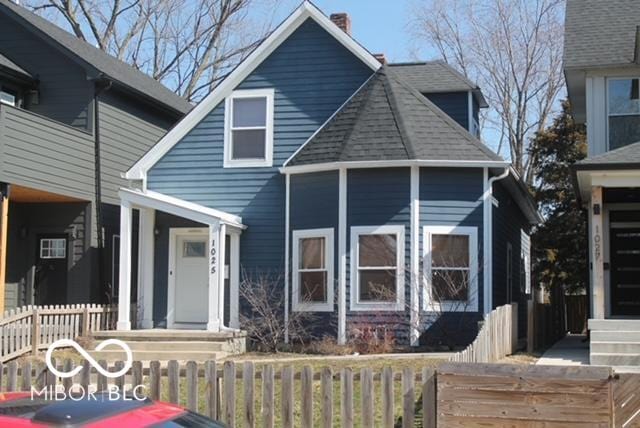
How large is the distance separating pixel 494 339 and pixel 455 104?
8.48 meters

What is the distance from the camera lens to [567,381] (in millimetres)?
7699

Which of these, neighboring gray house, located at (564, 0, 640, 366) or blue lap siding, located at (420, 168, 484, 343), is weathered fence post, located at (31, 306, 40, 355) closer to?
blue lap siding, located at (420, 168, 484, 343)

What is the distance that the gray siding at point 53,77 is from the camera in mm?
20547

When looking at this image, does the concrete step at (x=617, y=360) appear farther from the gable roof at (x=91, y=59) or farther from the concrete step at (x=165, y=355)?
the gable roof at (x=91, y=59)

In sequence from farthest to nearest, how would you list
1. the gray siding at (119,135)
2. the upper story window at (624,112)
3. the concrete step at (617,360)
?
the gray siding at (119,135), the upper story window at (624,112), the concrete step at (617,360)

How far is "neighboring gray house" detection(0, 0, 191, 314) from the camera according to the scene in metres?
19.8

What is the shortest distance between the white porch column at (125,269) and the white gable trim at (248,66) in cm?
182

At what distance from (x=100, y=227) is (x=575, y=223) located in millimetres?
14604

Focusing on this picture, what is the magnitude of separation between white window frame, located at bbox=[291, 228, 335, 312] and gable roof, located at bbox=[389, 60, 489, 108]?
5314mm

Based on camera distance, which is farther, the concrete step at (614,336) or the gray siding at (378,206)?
the gray siding at (378,206)

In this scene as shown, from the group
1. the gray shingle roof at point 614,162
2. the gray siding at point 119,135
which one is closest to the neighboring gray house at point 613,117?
the gray shingle roof at point 614,162

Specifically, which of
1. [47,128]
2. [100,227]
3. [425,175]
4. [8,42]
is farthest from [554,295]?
[8,42]

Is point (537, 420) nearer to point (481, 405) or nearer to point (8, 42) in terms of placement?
point (481, 405)

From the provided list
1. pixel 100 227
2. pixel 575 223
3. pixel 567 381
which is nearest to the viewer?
pixel 567 381
